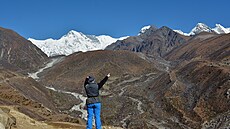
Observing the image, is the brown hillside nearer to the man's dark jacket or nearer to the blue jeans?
the blue jeans

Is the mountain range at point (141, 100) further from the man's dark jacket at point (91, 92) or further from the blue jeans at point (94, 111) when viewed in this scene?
the man's dark jacket at point (91, 92)

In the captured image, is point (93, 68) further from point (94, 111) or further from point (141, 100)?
point (94, 111)

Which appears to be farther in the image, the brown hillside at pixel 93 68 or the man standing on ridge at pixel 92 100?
Result: the brown hillside at pixel 93 68

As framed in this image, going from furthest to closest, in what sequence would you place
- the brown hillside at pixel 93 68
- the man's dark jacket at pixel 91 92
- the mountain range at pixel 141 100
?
1. the brown hillside at pixel 93 68
2. the mountain range at pixel 141 100
3. the man's dark jacket at pixel 91 92

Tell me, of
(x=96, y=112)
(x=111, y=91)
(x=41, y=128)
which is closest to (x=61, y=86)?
(x=111, y=91)

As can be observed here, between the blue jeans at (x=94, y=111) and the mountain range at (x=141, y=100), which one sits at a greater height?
the mountain range at (x=141, y=100)

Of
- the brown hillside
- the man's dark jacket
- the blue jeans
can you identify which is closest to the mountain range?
the brown hillside

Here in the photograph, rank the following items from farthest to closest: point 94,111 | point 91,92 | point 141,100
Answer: point 141,100, point 94,111, point 91,92

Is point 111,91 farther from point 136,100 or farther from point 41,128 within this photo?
point 41,128

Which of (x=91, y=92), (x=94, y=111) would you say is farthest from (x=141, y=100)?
(x=91, y=92)

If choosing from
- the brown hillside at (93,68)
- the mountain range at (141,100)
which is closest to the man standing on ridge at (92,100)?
the mountain range at (141,100)

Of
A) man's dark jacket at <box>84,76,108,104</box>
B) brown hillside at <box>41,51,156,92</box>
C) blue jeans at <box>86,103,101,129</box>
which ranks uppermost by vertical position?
brown hillside at <box>41,51,156,92</box>

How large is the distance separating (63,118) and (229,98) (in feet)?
117

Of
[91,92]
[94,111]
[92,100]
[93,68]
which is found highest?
[93,68]
